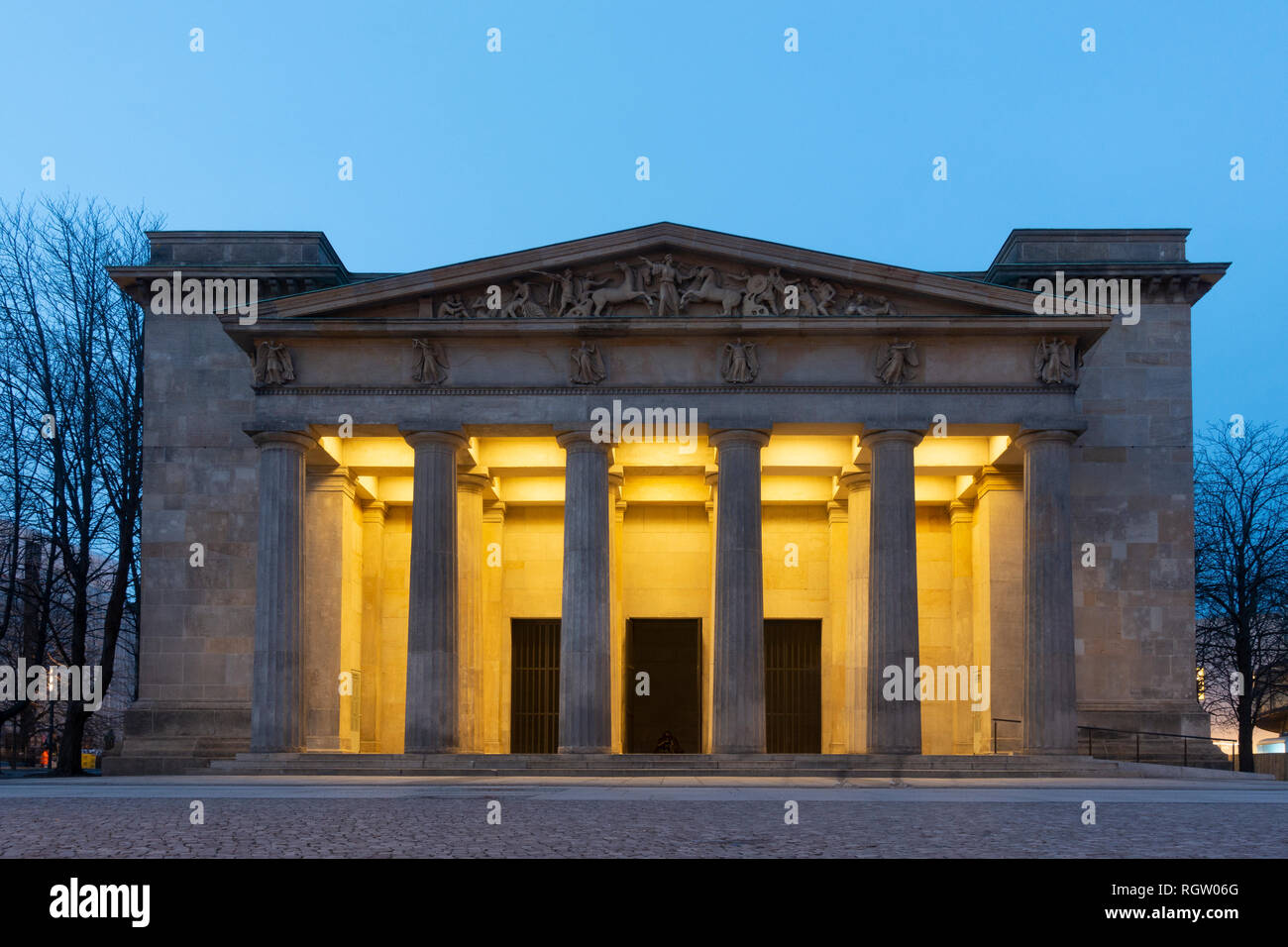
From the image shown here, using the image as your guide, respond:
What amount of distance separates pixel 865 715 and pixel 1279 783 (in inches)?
395

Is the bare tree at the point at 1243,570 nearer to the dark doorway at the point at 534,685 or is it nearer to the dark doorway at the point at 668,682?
the dark doorway at the point at 668,682

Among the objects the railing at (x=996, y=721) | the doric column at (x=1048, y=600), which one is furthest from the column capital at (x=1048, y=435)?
the railing at (x=996, y=721)

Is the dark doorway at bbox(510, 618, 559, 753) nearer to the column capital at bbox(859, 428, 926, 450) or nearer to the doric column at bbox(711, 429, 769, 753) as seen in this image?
the doric column at bbox(711, 429, 769, 753)

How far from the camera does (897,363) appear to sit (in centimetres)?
3684

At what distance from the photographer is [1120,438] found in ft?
139

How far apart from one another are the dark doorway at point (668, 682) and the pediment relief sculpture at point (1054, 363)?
1522 centimetres

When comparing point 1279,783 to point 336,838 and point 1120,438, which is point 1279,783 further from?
point 336,838

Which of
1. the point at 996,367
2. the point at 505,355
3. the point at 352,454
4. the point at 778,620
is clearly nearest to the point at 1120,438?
the point at 996,367

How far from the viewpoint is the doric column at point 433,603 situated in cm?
3616

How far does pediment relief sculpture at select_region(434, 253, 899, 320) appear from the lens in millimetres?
37125

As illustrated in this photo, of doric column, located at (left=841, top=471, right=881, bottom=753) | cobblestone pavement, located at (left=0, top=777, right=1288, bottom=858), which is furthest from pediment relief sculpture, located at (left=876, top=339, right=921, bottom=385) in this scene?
cobblestone pavement, located at (left=0, top=777, right=1288, bottom=858)

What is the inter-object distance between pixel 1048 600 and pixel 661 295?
1301cm

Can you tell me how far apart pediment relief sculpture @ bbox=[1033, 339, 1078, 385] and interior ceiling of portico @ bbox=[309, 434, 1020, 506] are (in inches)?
107

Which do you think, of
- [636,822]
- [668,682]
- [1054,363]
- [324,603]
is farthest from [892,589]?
[636,822]
